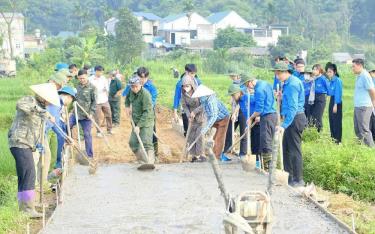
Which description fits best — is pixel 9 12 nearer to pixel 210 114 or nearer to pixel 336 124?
pixel 336 124

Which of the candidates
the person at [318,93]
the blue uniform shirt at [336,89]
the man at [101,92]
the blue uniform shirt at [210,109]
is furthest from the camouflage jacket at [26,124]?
the man at [101,92]

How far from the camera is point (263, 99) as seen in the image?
33.1ft

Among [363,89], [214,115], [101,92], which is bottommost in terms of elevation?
[101,92]

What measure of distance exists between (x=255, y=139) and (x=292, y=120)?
200 cm

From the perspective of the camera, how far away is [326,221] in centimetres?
700

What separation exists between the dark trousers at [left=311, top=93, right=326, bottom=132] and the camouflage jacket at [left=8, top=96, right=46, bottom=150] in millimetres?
6680

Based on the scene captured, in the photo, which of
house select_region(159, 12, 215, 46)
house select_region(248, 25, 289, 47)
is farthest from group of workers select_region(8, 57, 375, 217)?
house select_region(159, 12, 215, 46)

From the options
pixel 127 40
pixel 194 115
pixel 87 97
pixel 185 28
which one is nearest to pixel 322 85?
pixel 194 115

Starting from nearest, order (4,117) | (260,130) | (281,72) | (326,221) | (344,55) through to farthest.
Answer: (326,221) → (281,72) → (260,130) → (4,117) → (344,55)

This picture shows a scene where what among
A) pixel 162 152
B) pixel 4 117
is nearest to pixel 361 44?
pixel 4 117

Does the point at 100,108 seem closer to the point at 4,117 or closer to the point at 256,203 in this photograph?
the point at 4,117

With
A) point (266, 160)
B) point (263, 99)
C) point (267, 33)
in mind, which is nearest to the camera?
point (263, 99)

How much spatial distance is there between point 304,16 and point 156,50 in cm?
2396

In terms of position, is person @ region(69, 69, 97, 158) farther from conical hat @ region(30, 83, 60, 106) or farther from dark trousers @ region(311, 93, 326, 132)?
dark trousers @ region(311, 93, 326, 132)
